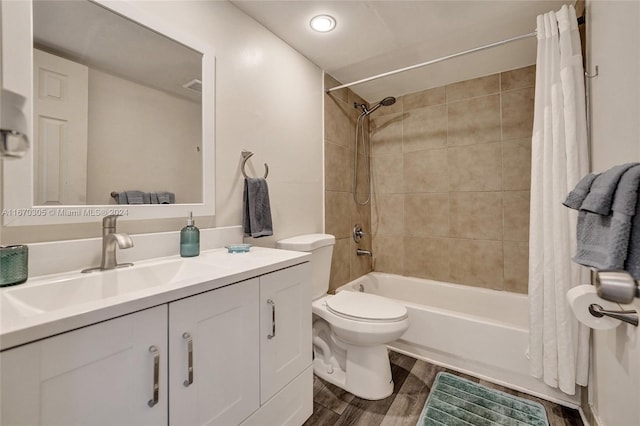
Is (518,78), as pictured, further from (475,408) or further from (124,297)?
(124,297)

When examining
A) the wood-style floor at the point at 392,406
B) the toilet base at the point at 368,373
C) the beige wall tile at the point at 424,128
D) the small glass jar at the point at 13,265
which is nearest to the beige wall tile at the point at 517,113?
the beige wall tile at the point at 424,128

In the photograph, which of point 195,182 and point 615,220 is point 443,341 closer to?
point 615,220

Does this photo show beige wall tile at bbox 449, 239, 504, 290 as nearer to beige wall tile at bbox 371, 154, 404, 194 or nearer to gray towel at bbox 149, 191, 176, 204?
beige wall tile at bbox 371, 154, 404, 194

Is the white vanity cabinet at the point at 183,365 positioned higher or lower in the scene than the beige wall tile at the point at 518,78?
lower

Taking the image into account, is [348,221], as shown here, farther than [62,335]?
Yes

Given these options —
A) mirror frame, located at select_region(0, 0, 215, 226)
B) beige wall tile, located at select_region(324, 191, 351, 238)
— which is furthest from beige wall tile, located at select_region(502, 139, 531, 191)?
mirror frame, located at select_region(0, 0, 215, 226)

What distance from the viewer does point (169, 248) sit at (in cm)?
122

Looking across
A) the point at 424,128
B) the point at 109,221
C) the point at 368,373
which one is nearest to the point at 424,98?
the point at 424,128

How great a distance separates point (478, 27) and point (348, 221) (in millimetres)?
1641

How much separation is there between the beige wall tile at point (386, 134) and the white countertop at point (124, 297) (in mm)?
1865

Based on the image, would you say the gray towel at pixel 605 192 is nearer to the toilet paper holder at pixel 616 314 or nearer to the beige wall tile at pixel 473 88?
the toilet paper holder at pixel 616 314

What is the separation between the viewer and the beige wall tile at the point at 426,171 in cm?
248

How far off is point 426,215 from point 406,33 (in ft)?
4.91

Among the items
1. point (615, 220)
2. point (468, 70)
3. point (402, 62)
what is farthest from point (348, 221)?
point (615, 220)
